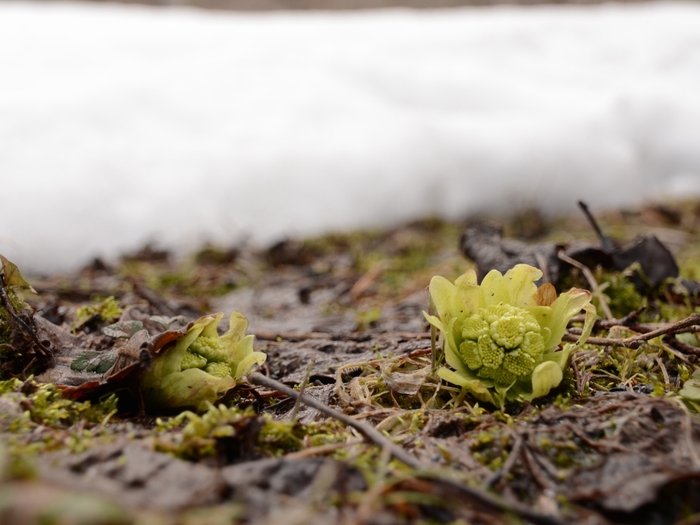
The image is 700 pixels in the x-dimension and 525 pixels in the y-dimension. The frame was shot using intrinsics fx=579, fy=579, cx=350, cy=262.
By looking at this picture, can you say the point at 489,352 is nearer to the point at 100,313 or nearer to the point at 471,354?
the point at 471,354

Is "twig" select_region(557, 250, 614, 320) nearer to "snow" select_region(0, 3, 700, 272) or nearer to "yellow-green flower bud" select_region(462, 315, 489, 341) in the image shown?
"yellow-green flower bud" select_region(462, 315, 489, 341)

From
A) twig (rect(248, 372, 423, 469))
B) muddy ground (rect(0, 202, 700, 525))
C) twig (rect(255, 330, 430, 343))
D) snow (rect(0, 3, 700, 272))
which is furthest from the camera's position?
snow (rect(0, 3, 700, 272))

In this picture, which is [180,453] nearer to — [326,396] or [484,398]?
[326,396]

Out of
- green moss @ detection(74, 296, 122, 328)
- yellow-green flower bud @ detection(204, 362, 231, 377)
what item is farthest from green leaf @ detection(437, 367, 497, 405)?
green moss @ detection(74, 296, 122, 328)

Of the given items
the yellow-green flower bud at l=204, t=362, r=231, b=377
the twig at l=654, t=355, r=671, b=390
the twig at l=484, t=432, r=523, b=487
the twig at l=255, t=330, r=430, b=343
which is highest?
the yellow-green flower bud at l=204, t=362, r=231, b=377

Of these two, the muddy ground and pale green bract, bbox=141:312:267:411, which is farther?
pale green bract, bbox=141:312:267:411

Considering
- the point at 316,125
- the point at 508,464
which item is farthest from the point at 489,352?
the point at 316,125

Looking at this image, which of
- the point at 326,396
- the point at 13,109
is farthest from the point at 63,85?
the point at 326,396
